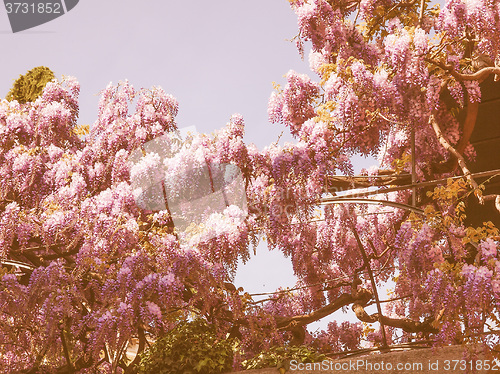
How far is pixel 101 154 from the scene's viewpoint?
977 centimetres

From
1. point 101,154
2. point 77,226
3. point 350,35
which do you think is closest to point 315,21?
point 350,35

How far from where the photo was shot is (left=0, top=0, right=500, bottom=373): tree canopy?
27.2 feet

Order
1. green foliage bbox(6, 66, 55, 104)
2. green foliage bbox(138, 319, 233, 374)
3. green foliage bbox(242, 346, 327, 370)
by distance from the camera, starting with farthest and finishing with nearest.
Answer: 1. green foliage bbox(6, 66, 55, 104)
2. green foliage bbox(138, 319, 233, 374)
3. green foliage bbox(242, 346, 327, 370)

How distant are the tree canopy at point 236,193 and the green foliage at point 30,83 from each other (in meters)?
3.22

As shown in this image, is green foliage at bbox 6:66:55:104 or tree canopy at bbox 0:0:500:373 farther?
green foliage at bbox 6:66:55:104

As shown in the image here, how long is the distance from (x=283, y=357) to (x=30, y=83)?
355 inches

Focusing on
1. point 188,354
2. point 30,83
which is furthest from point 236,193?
point 30,83

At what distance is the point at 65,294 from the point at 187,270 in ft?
5.65

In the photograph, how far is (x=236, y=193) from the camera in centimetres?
919

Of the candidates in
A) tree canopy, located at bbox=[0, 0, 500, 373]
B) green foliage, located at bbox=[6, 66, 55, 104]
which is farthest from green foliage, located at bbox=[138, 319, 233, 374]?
green foliage, located at bbox=[6, 66, 55, 104]

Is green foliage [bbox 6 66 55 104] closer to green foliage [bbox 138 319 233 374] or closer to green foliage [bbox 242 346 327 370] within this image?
green foliage [bbox 138 319 233 374]

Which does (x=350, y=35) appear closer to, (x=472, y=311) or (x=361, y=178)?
(x=361, y=178)

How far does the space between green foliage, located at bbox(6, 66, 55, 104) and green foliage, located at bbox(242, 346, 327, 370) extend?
27.7 feet

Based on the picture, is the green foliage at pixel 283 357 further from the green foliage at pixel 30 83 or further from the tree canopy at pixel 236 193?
the green foliage at pixel 30 83
